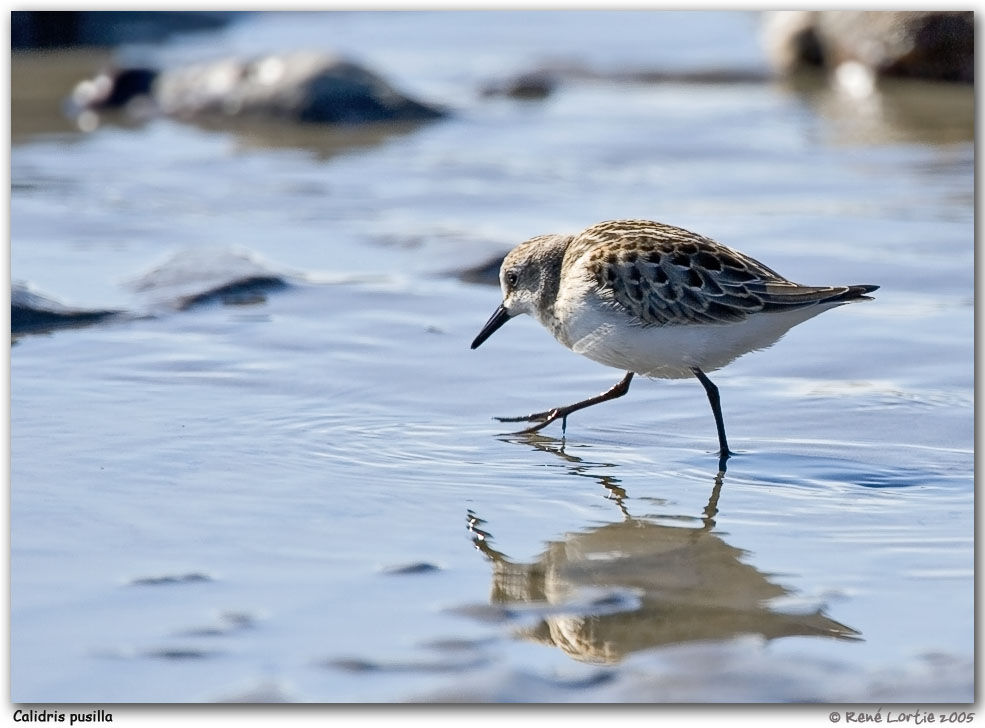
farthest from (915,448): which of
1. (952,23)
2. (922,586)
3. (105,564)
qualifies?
(952,23)

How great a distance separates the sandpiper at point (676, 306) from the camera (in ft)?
19.8

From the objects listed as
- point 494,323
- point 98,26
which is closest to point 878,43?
point 98,26

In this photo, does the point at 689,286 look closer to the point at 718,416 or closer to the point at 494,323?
the point at 718,416

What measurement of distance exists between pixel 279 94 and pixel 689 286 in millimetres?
9579

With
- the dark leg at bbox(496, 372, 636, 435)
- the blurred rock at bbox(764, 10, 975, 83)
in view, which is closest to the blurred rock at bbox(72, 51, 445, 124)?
the blurred rock at bbox(764, 10, 975, 83)

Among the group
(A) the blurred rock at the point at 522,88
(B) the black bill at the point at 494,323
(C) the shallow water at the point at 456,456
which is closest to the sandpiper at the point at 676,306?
(C) the shallow water at the point at 456,456

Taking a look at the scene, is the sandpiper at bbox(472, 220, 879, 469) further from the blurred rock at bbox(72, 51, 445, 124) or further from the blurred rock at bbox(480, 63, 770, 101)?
the blurred rock at bbox(480, 63, 770, 101)

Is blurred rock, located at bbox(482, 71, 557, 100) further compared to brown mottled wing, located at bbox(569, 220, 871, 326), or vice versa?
blurred rock, located at bbox(482, 71, 557, 100)

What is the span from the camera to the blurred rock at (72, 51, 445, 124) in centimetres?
1473

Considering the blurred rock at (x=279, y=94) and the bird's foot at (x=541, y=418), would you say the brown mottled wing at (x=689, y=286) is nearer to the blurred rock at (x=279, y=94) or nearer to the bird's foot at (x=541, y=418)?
the bird's foot at (x=541, y=418)

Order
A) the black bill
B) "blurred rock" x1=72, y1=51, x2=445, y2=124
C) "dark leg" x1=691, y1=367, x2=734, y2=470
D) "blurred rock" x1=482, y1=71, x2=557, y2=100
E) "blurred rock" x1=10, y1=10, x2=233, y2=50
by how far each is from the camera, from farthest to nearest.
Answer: "blurred rock" x1=10, y1=10, x2=233, y2=50 < "blurred rock" x1=482, y1=71, x2=557, y2=100 < "blurred rock" x1=72, y1=51, x2=445, y2=124 < the black bill < "dark leg" x1=691, y1=367, x2=734, y2=470

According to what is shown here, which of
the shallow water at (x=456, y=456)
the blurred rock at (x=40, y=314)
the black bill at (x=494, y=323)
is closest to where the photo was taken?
the shallow water at (x=456, y=456)

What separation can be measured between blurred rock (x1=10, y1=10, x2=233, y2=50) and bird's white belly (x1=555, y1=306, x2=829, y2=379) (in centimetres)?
1397

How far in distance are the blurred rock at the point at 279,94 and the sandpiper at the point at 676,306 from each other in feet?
28.9
